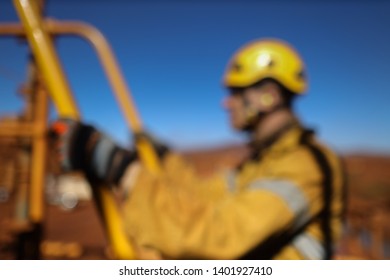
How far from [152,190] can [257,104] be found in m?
0.49

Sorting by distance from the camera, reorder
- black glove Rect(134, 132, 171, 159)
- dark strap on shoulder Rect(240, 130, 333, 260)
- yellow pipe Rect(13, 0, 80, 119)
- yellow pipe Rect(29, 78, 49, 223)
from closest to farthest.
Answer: yellow pipe Rect(13, 0, 80, 119), dark strap on shoulder Rect(240, 130, 333, 260), black glove Rect(134, 132, 171, 159), yellow pipe Rect(29, 78, 49, 223)

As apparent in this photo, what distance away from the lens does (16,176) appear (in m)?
2.23

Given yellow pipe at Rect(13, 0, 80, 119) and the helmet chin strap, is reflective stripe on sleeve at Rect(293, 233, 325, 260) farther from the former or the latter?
yellow pipe at Rect(13, 0, 80, 119)

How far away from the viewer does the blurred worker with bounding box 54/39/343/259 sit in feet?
2.64

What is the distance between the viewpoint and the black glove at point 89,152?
0.80m

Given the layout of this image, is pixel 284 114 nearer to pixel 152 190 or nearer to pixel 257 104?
pixel 257 104

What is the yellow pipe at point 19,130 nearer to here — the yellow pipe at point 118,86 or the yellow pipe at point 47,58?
the yellow pipe at point 118,86

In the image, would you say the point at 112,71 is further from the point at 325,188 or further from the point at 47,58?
the point at 325,188

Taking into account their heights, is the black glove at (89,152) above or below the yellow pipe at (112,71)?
below

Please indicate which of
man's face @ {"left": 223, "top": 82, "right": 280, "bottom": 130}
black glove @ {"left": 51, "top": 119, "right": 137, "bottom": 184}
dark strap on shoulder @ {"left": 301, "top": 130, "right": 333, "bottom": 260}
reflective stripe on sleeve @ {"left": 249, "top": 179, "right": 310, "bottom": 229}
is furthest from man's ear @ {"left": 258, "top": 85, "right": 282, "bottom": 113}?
black glove @ {"left": 51, "top": 119, "right": 137, "bottom": 184}

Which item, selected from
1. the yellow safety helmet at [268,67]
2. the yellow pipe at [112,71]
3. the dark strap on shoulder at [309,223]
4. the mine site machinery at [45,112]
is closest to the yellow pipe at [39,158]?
the mine site machinery at [45,112]

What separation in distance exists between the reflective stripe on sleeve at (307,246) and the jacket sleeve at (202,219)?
12 centimetres

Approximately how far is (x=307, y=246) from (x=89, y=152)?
606 mm
